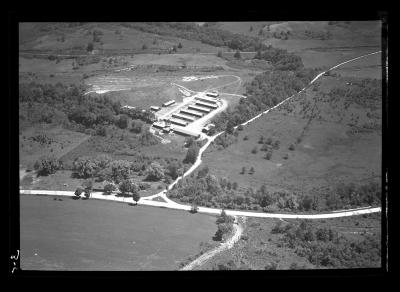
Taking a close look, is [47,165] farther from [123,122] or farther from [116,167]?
[123,122]

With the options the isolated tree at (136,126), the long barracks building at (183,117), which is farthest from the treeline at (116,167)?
the long barracks building at (183,117)

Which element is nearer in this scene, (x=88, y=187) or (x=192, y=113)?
(x=88, y=187)

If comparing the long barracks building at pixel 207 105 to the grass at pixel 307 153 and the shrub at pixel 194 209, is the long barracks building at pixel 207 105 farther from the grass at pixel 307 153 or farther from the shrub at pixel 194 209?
the shrub at pixel 194 209

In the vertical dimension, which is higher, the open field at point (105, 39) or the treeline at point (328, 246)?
the open field at point (105, 39)

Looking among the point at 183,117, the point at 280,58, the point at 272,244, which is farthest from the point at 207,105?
the point at 272,244

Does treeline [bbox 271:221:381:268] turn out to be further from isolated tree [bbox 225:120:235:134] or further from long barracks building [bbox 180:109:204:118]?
long barracks building [bbox 180:109:204:118]
